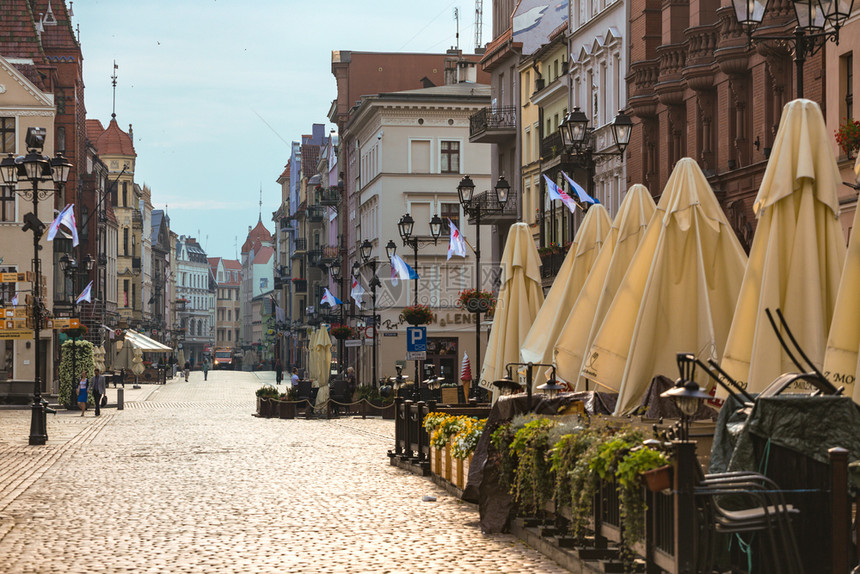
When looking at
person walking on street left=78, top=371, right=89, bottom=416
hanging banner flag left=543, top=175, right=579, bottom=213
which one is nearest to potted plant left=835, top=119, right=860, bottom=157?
hanging banner flag left=543, top=175, right=579, bottom=213

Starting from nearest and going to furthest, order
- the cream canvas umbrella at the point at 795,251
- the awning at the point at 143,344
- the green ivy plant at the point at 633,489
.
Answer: the green ivy plant at the point at 633,489 < the cream canvas umbrella at the point at 795,251 < the awning at the point at 143,344

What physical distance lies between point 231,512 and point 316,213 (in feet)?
331

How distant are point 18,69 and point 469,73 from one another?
81.6 feet

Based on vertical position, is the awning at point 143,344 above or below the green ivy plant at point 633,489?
above

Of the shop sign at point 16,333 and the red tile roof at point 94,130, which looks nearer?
the shop sign at point 16,333

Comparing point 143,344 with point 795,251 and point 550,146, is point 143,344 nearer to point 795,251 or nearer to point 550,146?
point 550,146

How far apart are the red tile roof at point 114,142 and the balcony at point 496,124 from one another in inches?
2947

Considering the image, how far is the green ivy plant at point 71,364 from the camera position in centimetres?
4931

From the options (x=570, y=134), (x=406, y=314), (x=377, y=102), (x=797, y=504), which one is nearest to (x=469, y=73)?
(x=377, y=102)

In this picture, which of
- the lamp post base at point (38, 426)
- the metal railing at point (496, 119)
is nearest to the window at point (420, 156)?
the metal railing at point (496, 119)

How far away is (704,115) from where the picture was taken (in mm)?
34125

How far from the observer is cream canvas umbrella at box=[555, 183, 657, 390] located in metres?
18.0

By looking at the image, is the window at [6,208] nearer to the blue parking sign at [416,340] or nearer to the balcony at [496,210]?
the balcony at [496,210]

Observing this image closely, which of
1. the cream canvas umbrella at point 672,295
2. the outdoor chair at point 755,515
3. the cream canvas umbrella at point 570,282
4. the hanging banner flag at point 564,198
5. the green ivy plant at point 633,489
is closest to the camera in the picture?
the outdoor chair at point 755,515
